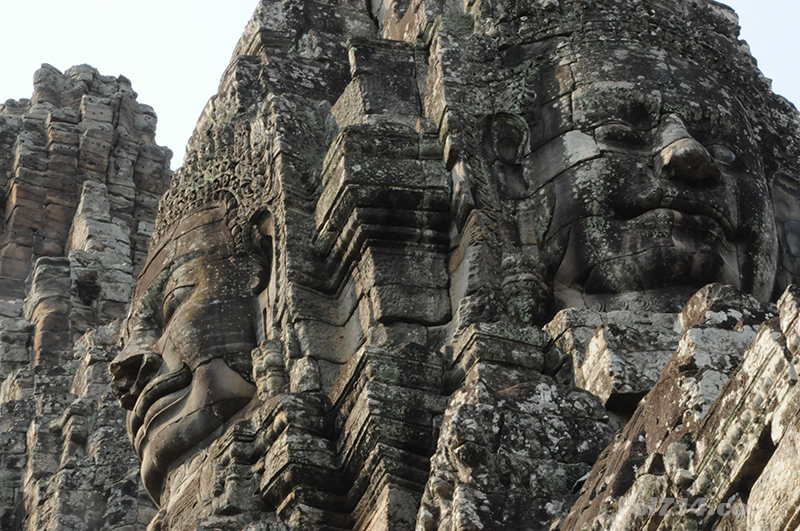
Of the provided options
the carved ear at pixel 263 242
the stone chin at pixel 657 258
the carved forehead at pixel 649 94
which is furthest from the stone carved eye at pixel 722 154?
the carved ear at pixel 263 242

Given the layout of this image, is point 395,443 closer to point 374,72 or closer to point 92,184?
point 374,72

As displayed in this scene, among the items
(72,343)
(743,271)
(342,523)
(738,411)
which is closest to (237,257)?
(342,523)

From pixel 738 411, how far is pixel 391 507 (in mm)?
3930

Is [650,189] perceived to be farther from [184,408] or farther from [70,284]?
[70,284]

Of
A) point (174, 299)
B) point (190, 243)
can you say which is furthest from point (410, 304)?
point (190, 243)

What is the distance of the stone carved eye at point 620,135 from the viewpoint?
1080 centimetres

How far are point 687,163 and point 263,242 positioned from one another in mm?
3501

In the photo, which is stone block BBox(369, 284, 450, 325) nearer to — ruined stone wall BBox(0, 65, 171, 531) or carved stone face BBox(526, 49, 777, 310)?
carved stone face BBox(526, 49, 777, 310)

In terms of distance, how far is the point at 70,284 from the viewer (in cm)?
2427

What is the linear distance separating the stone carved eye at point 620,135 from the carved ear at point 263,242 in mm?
2747

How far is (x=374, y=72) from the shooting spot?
12344 millimetres

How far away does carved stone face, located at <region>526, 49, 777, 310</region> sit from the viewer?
1017cm

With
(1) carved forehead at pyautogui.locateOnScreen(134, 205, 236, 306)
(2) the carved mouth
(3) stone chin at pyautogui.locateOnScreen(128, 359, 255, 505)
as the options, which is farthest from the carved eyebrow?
(2) the carved mouth

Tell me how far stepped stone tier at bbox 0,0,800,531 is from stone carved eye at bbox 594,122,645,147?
18 mm
